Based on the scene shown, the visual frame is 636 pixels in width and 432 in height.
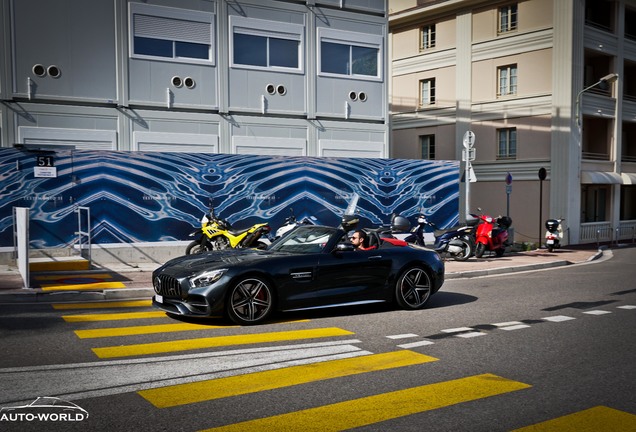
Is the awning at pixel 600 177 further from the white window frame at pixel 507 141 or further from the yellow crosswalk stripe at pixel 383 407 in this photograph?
the yellow crosswalk stripe at pixel 383 407

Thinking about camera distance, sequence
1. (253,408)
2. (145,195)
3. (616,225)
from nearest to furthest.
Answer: (253,408)
(145,195)
(616,225)

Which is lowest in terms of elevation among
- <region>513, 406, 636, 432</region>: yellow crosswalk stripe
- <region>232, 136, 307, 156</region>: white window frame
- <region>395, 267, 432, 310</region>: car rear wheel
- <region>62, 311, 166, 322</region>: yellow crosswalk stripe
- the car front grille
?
<region>62, 311, 166, 322</region>: yellow crosswalk stripe

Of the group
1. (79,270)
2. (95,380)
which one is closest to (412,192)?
(79,270)

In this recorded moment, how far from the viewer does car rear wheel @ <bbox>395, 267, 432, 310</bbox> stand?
1034cm

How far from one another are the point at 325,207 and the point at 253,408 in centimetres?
1418

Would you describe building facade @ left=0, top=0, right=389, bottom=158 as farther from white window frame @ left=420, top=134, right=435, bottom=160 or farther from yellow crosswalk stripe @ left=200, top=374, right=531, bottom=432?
yellow crosswalk stripe @ left=200, top=374, right=531, bottom=432

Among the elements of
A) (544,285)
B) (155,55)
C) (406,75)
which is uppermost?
(406,75)

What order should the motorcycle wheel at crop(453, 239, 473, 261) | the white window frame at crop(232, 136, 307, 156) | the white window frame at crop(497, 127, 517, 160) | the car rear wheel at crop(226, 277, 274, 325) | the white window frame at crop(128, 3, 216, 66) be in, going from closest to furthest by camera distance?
the car rear wheel at crop(226, 277, 274, 325) < the motorcycle wheel at crop(453, 239, 473, 261) < the white window frame at crop(128, 3, 216, 66) < the white window frame at crop(232, 136, 307, 156) < the white window frame at crop(497, 127, 517, 160)

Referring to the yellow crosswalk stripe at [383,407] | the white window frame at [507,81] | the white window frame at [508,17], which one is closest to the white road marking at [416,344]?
the yellow crosswalk stripe at [383,407]

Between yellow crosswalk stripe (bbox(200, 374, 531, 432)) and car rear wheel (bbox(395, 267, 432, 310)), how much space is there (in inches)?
153

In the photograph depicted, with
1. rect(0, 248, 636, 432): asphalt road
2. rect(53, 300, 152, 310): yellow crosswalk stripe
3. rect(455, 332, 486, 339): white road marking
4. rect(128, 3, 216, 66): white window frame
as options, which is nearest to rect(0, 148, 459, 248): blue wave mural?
rect(128, 3, 216, 66): white window frame

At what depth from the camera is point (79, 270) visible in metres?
14.8

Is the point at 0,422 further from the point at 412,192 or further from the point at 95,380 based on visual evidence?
the point at 412,192

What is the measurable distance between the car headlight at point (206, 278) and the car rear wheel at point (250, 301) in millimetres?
270
